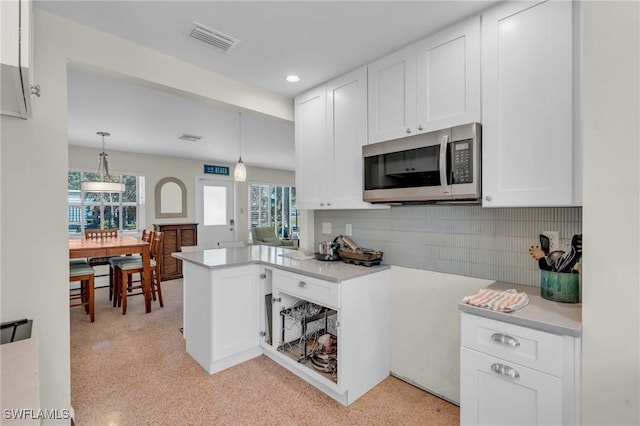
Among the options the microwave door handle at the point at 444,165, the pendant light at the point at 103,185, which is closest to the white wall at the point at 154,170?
the pendant light at the point at 103,185

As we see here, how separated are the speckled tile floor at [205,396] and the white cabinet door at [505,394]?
1.89 feet

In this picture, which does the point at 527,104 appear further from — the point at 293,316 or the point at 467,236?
the point at 293,316

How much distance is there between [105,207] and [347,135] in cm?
513

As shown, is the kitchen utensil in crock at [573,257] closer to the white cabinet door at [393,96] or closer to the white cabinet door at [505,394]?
the white cabinet door at [505,394]

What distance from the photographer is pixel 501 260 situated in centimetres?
182

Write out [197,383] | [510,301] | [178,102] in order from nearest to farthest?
[510,301], [197,383], [178,102]

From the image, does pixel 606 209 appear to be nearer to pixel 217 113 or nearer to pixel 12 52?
pixel 12 52

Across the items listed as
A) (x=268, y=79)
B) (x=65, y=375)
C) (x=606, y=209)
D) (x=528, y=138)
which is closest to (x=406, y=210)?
(x=528, y=138)

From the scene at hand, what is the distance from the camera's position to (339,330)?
1950 millimetres

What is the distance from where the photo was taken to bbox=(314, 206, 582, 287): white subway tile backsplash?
1688 mm

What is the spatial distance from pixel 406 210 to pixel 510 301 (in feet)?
3.36

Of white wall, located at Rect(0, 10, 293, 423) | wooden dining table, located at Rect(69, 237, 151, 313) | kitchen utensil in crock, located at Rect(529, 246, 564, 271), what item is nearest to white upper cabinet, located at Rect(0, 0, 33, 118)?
white wall, located at Rect(0, 10, 293, 423)

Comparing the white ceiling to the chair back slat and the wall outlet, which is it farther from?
the chair back slat

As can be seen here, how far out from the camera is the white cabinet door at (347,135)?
7.36 feet
